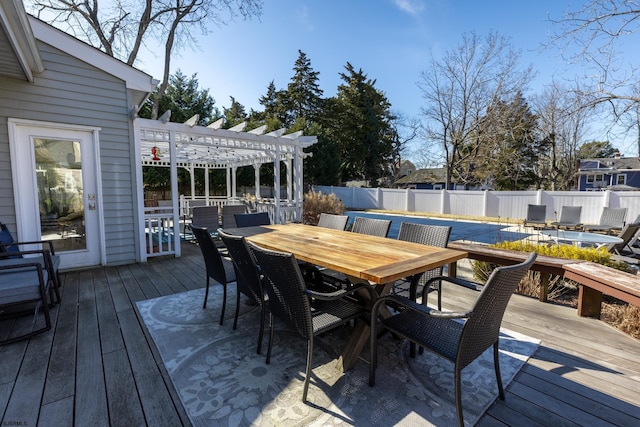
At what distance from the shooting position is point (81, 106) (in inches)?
169

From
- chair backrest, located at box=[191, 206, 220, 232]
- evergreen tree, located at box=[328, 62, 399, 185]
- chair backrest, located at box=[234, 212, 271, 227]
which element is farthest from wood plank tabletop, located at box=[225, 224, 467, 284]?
evergreen tree, located at box=[328, 62, 399, 185]

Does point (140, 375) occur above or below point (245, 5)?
below

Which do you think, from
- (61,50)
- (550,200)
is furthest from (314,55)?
(61,50)

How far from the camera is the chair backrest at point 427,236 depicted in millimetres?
2596

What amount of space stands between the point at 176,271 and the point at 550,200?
12.2 metres

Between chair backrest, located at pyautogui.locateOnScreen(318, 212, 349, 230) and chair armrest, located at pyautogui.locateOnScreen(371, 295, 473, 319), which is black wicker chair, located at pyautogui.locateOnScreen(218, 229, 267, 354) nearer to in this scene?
chair armrest, located at pyautogui.locateOnScreen(371, 295, 473, 319)

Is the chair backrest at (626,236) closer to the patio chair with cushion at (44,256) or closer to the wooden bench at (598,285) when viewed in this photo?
the wooden bench at (598,285)

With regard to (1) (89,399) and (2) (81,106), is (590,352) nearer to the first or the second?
(1) (89,399)

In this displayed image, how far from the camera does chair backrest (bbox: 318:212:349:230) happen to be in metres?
3.62

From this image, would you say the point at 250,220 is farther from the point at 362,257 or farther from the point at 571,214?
the point at 571,214

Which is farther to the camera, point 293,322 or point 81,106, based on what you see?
point 81,106

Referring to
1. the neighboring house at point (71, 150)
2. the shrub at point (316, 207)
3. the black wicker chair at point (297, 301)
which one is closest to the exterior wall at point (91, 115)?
the neighboring house at point (71, 150)

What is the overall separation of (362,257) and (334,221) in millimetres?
1710

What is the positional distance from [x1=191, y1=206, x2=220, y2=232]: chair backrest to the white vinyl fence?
7.83 m
